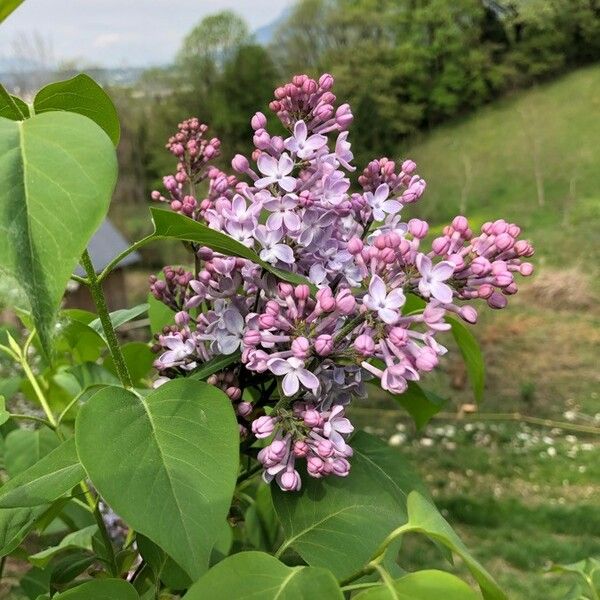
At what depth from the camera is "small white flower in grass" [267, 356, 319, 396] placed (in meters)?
0.38

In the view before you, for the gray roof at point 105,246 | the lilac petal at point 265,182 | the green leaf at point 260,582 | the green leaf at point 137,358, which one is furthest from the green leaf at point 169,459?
the gray roof at point 105,246

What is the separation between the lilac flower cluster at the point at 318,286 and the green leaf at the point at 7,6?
162mm

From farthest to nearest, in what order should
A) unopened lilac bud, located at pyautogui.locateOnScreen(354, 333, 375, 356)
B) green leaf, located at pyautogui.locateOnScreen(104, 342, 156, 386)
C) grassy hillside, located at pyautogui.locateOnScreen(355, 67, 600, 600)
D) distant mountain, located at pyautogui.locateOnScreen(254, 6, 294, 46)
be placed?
1. distant mountain, located at pyautogui.locateOnScreen(254, 6, 294, 46)
2. grassy hillside, located at pyautogui.locateOnScreen(355, 67, 600, 600)
3. green leaf, located at pyautogui.locateOnScreen(104, 342, 156, 386)
4. unopened lilac bud, located at pyautogui.locateOnScreen(354, 333, 375, 356)

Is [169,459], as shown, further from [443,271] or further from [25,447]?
[25,447]

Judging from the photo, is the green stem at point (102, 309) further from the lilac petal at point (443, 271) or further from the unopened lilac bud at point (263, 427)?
the lilac petal at point (443, 271)

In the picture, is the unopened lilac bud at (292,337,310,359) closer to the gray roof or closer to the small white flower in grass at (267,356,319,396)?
the small white flower in grass at (267,356,319,396)

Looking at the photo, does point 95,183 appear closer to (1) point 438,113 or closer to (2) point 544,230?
(2) point 544,230

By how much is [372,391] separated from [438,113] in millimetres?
7968

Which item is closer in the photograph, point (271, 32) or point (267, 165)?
point (267, 165)

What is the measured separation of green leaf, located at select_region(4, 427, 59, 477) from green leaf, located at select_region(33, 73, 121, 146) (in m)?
0.37

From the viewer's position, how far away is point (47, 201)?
278 mm

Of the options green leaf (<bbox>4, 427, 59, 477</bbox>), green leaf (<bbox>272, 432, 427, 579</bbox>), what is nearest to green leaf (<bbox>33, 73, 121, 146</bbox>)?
green leaf (<bbox>272, 432, 427, 579</bbox>)

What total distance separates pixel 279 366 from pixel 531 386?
434 centimetres

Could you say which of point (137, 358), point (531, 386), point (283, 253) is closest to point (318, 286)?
point (283, 253)
